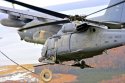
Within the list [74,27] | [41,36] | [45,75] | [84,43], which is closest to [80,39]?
[84,43]

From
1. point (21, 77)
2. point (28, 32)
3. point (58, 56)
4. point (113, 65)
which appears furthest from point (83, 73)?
point (58, 56)

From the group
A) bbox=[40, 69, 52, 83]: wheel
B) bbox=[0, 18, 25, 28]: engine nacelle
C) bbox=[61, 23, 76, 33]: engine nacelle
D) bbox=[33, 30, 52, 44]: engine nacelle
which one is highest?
bbox=[61, 23, 76, 33]: engine nacelle

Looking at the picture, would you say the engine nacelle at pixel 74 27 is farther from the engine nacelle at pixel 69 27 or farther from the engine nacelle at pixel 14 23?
the engine nacelle at pixel 14 23

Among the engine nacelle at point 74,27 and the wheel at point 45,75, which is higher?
the engine nacelle at point 74,27

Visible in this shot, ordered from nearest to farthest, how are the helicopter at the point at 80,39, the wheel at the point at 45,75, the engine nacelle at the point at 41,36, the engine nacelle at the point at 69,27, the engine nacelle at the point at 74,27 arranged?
1. the helicopter at the point at 80,39
2. the engine nacelle at the point at 74,27
3. the engine nacelle at the point at 69,27
4. the wheel at the point at 45,75
5. the engine nacelle at the point at 41,36

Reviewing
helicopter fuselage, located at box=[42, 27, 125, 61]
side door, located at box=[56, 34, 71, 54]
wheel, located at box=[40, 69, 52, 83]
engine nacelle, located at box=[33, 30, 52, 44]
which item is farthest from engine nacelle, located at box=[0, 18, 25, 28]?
side door, located at box=[56, 34, 71, 54]

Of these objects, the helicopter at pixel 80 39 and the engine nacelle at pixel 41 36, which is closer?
the helicopter at pixel 80 39

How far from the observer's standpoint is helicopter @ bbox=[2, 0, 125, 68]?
15.7 meters

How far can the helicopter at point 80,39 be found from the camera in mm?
15680

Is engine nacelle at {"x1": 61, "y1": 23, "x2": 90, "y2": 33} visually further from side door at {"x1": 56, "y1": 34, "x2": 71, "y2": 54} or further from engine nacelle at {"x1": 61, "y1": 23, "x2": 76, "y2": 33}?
side door at {"x1": 56, "y1": 34, "x2": 71, "y2": 54}

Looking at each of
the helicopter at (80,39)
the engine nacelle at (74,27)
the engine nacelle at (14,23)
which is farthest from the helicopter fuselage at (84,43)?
the engine nacelle at (14,23)

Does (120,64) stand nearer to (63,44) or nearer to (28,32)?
(28,32)

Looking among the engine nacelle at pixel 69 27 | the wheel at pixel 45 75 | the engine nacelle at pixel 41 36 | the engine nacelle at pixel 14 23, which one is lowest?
the wheel at pixel 45 75

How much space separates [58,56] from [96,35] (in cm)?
206
